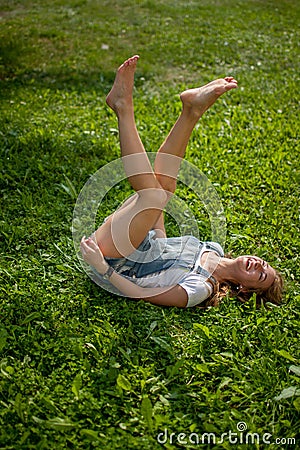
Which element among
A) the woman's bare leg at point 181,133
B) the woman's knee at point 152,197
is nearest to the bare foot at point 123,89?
the woman's bare leg at point 181,133

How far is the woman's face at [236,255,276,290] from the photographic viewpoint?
3.34 m

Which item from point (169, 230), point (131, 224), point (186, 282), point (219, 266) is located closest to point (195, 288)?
point (186, 282)

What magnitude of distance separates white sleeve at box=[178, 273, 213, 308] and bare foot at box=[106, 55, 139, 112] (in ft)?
3.52

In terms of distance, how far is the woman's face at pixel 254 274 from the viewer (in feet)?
11.0

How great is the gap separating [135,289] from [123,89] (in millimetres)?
1175

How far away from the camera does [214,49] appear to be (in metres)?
7.34

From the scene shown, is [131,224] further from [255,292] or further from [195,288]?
[255,292]

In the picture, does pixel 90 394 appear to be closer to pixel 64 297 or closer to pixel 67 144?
pixel 64 297

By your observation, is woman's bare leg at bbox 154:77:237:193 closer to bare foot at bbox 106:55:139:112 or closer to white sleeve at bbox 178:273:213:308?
bare foot at bbox 106:55:139:112

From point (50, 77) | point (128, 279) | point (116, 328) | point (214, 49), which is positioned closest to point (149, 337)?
point (116, 328)

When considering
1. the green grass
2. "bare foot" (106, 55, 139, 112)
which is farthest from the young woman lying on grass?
the green grass

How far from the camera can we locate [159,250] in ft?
11.1

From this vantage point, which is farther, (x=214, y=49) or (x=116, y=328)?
(x=214, y=49)

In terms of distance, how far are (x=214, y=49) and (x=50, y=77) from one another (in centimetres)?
222
